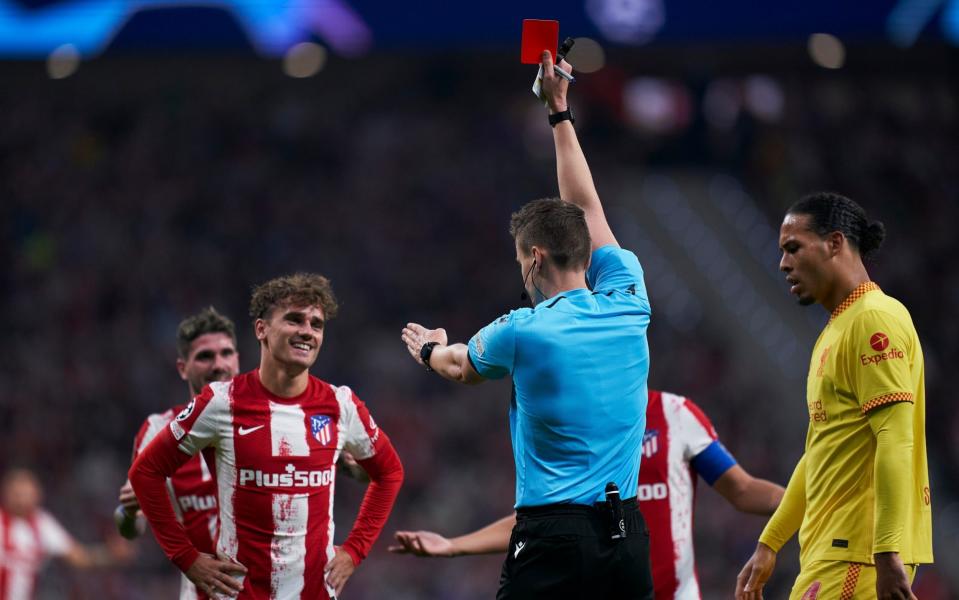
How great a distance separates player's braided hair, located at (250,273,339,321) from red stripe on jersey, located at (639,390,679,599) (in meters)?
1.52

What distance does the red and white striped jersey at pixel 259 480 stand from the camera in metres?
5.29

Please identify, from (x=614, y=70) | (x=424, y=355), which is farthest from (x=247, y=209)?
(x=424, y=355)

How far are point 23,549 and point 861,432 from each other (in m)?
7.72

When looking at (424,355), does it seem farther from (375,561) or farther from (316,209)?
(316,209)

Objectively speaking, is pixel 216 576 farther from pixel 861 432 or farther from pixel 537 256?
pixel 861 432

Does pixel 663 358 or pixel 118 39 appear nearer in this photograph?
pixel 118 39

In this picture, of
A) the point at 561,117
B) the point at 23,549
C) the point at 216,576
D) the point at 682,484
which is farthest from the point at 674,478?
the point at 23,549

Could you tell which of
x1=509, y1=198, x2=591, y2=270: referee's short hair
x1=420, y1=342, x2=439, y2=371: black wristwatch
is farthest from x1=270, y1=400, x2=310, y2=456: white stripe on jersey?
x1=509, y1=198, x2=591, y2=270: referee's short hair

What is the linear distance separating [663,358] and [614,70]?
6.94m

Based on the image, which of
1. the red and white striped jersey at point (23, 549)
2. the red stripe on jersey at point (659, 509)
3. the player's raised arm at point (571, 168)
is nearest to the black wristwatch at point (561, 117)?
the player's raised arm at point (571, 168)

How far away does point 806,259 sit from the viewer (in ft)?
14.8

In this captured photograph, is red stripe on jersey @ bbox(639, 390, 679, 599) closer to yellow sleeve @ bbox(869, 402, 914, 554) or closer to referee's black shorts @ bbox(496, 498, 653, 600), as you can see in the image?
referee's black shorts @ bbox(496, 498, 653, 600)

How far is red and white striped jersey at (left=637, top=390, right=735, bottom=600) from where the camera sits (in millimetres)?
5555

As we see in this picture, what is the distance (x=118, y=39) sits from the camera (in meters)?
15.3
